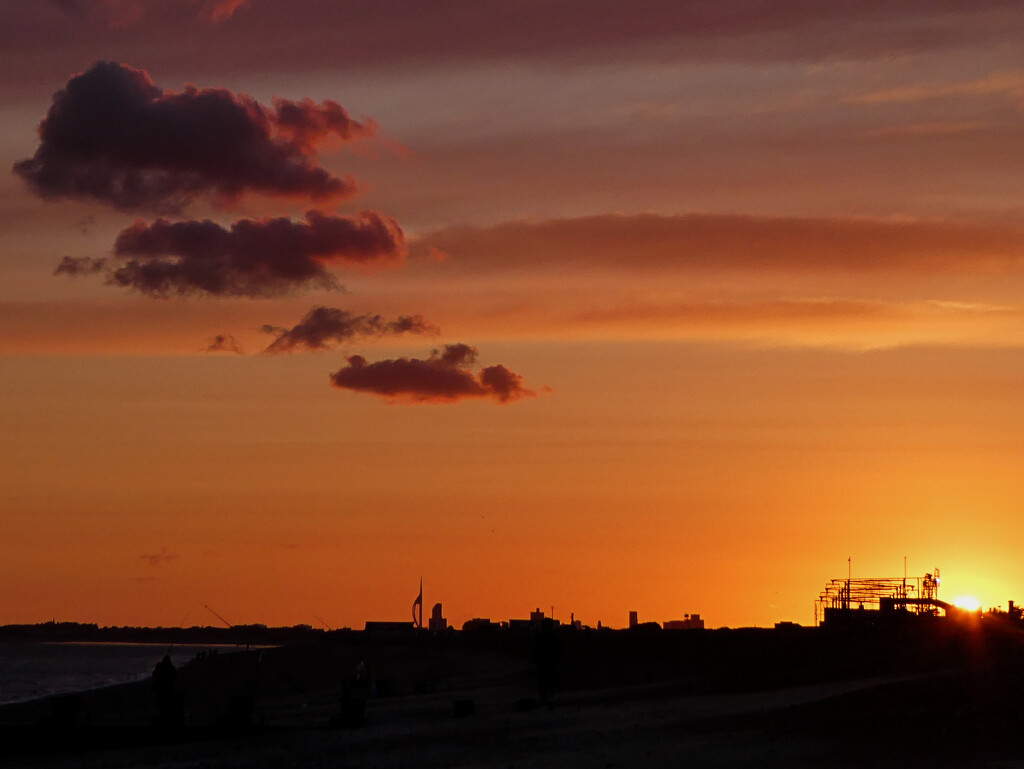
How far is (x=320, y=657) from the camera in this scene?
108750 mm

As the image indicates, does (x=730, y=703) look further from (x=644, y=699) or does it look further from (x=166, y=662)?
(x=166, y=662)

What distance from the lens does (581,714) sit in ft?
103

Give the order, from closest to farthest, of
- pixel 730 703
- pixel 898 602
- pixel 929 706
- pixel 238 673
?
pixel 929 706
pixel 730 703
pixel 898 602
pixel 238 673

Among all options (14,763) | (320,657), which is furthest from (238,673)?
(14,763)

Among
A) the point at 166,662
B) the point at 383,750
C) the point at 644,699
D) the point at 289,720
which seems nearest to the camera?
the point at 383,750

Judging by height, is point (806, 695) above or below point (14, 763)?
above

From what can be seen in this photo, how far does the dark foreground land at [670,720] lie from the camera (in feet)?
75.5

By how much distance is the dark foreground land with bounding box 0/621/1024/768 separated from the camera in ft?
75.5

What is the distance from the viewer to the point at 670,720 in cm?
2805

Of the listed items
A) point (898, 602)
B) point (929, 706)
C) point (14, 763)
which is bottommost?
point (14, 763)

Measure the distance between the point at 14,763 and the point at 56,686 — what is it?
76.9 m

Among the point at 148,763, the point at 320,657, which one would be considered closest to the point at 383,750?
the point at 148,763

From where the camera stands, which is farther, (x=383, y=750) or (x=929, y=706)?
(x=383, y=750)

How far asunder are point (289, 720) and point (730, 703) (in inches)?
600
